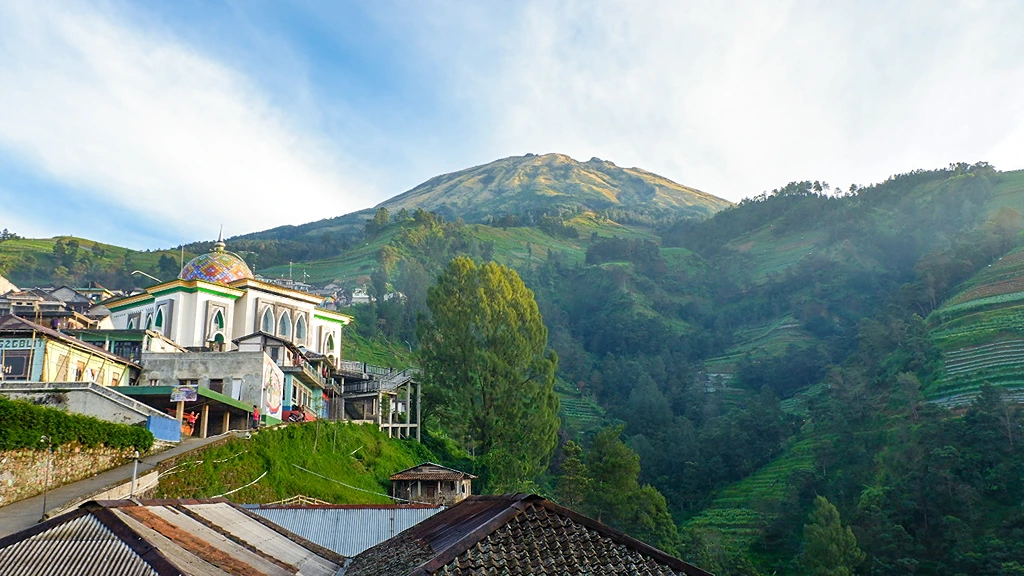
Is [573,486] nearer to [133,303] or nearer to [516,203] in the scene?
[133,303]

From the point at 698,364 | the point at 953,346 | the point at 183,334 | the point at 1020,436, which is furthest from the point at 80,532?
the point at 698,364

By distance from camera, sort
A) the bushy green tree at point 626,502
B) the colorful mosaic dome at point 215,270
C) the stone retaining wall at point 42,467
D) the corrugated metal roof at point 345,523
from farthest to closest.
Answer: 1. the colorful mosaic dome at point 215,270
2. the bushy green tree at point 626,502
3. the stone retaining wall at point 42,467
4. the corrugated metal roof at point 345,523

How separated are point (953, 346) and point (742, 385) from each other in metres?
22.7

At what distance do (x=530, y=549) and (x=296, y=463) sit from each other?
17872 millimetres

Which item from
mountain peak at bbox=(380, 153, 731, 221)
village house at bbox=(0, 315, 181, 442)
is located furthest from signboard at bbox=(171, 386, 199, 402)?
mountain peak at bbox=(380, 153, 731, 221)

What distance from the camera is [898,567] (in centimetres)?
3456

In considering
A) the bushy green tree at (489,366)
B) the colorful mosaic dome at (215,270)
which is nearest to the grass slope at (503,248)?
the colorful mosaic dome at (215,270)

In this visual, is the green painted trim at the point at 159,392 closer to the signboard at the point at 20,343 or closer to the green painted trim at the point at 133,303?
the signboard at the point at 20,343

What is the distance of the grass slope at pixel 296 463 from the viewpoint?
1996 cm

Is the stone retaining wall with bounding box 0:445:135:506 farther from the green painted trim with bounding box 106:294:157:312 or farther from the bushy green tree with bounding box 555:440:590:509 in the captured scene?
the bushy green tree with bounding box 555:440:590:509

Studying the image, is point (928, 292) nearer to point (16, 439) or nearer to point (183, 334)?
point (183, 334)

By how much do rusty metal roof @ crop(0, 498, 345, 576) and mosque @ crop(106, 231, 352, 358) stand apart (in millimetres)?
25325

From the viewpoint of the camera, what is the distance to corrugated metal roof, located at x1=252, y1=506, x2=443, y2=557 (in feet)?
52.0

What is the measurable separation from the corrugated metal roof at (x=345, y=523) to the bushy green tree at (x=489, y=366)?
14997mm
